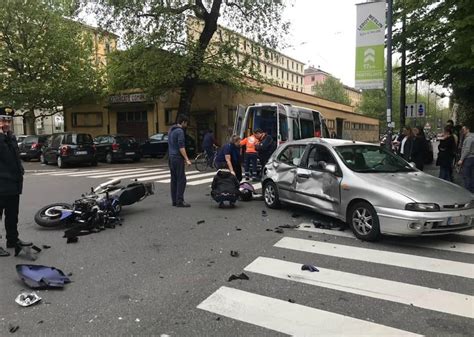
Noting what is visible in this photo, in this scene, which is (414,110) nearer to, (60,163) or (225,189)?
(225,189)

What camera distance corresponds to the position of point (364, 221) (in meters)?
6.56

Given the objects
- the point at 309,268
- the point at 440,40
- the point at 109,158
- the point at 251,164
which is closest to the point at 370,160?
the point at 309,268

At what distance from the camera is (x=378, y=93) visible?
7612 centimetres

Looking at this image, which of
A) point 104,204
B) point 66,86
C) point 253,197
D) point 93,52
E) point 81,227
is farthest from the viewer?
point 93,52

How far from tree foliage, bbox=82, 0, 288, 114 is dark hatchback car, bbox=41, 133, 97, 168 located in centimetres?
418

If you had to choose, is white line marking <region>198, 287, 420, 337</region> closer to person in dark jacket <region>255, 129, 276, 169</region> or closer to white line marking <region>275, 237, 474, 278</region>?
white line marking <region>275, 237, 474, 278</region>

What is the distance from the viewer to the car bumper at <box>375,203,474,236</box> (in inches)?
232

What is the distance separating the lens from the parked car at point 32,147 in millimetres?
26344

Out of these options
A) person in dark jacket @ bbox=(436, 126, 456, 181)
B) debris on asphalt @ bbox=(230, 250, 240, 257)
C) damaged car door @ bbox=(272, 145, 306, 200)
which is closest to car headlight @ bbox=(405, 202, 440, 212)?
debris on asphalt @ bbox=(230, 250, 240, 257)

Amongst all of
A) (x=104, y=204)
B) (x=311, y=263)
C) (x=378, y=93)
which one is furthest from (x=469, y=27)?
(x=378, y=93)

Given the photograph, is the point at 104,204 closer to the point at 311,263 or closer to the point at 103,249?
the point at 103,249

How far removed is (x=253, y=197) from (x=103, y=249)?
4.89 meters

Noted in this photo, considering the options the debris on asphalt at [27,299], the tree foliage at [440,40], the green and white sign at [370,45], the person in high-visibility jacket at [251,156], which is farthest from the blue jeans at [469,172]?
the debris on asphalt at [27,299]

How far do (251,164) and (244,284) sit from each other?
8979 millimetres
